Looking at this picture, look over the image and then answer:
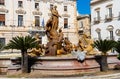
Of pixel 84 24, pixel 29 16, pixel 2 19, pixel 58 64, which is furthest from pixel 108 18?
pixel 58 64

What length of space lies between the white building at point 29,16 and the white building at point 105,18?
4011mm

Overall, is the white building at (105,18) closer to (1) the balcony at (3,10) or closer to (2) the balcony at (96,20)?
(2) the balcony at (96,20)

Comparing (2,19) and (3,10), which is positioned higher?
(3,10)

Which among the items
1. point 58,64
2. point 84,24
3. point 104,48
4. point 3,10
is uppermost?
point 3,10

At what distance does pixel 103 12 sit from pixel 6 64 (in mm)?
28269

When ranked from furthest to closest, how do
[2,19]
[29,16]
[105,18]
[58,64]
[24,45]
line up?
[29,16] < [105,18] < [2,19] < [58,64] < [24,45]

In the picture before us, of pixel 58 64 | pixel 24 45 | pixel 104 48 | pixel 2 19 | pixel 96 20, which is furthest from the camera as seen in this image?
pixel 96 20

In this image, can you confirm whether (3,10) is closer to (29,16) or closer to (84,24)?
(29,16)

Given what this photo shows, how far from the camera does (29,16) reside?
45.0 meters

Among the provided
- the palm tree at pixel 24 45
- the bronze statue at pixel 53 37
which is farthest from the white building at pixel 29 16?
the palm tree at pixel 24 45

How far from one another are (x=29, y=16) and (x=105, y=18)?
11.6 m

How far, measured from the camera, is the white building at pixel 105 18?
137 ft

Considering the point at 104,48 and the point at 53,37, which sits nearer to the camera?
the point at 104,48

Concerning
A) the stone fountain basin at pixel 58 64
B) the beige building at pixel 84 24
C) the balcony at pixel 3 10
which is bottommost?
the stone fountain basin at pixel 58 64
